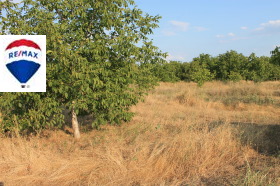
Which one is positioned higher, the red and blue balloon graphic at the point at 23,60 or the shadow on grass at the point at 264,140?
the red and blue balloon graphic at the point at 23,60

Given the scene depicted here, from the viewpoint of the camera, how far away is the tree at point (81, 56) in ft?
15.6

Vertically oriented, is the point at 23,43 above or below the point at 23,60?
above

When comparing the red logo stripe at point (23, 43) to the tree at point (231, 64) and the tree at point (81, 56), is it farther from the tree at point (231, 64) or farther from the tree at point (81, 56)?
the tree at point (231, 64)

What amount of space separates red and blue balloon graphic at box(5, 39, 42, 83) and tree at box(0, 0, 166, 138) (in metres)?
0.31

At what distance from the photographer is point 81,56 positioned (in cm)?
500

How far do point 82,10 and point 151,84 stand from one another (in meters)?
2.49

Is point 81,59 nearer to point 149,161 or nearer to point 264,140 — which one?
point 149,161

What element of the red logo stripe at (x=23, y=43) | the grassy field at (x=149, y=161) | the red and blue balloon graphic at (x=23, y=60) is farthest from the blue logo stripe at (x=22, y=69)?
the grassy field at (x=149, y=161)

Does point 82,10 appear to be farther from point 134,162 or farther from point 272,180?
point 272,180

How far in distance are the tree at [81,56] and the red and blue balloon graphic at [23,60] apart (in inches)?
12.3

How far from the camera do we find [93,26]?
5.50 meters

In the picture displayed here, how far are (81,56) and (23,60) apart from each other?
115 cm

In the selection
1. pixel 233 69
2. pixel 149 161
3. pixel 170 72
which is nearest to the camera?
pixel 149 161

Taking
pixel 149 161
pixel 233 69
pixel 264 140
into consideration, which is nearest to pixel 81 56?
pixel 149 161
